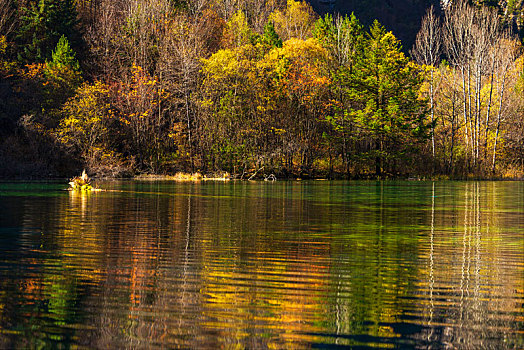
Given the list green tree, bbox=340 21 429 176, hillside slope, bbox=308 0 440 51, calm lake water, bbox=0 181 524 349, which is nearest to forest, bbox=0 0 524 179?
green tree, bbox=340 21 429 176

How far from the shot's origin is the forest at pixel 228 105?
238 feet

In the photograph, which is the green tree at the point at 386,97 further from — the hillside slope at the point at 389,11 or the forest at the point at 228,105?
the hillside slope at the point at 389,11

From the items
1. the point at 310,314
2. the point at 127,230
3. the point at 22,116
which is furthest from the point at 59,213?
the point at 22,116

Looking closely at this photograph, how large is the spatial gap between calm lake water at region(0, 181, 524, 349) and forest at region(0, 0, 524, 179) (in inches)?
1971

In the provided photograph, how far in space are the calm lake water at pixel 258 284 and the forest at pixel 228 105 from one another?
164 ft

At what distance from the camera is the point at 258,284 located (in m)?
11.8

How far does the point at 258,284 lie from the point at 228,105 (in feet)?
211

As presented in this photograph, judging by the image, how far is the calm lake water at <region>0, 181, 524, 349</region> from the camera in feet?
27.8

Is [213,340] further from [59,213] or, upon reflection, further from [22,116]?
[22,116]

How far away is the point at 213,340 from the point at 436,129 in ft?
257

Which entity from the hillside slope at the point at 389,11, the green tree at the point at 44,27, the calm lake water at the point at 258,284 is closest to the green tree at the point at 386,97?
the green tree at the point at 44,27

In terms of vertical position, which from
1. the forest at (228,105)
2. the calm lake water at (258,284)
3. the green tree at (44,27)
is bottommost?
the calm lake water at (258,284)

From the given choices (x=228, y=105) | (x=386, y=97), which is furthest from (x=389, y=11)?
(x=228, y=105)

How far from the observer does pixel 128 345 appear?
795 centimetres
